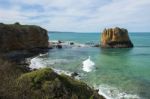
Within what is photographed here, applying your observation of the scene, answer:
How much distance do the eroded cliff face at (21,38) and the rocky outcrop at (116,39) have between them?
21.6m

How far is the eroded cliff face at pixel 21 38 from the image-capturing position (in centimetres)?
6262

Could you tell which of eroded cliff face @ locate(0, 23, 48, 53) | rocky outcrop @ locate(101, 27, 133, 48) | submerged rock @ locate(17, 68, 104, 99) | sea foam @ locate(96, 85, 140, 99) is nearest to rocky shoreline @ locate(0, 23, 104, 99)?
submerged rock @ locate(17, 68, 104, 99)

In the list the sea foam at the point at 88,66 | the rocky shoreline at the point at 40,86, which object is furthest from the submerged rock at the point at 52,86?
the sea foam at the point at 88,66

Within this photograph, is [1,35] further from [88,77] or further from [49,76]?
[49,76]

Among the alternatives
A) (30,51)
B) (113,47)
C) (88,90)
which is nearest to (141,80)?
(88,90)

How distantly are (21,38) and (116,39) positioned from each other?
34396 mm

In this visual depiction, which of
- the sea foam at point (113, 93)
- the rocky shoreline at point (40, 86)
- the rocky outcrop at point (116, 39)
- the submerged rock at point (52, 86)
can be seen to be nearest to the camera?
the rocky shoreline at point (40, 86)

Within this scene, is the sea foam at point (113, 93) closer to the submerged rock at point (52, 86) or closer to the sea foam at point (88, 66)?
the sea foam at point (88, 66)

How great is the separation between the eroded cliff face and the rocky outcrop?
70.8 ft

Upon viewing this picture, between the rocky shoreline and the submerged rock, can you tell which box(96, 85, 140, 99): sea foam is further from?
the submerged rock

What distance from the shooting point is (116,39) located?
91438 millimetres

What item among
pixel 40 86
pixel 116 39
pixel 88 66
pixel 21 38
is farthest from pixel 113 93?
pixel 116 39

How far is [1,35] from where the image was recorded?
61719 mm

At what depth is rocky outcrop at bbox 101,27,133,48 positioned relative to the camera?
90812 mm
